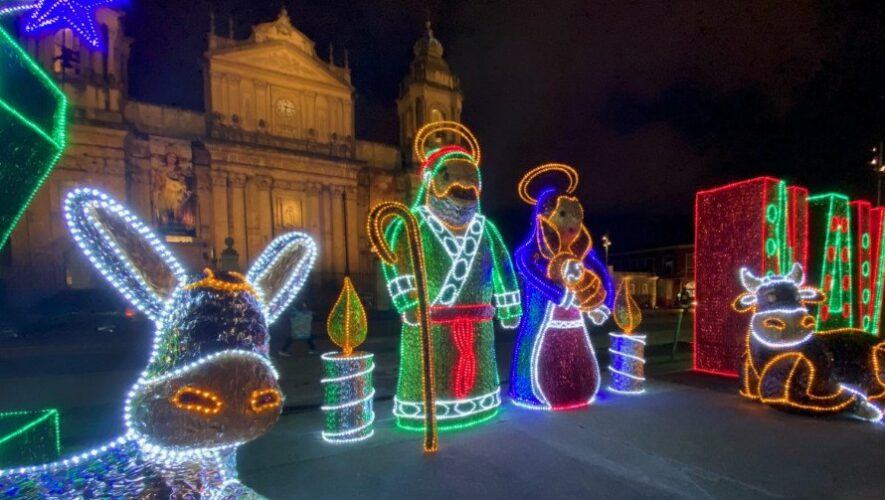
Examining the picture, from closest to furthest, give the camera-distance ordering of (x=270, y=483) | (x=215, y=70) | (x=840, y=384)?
(x=270, y=483) → (x=840, y=384) → (x=215, y=70)

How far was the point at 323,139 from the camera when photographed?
28.1 metres

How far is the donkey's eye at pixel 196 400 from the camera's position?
1665mm

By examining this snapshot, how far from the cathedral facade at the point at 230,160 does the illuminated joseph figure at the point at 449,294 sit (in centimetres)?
1539

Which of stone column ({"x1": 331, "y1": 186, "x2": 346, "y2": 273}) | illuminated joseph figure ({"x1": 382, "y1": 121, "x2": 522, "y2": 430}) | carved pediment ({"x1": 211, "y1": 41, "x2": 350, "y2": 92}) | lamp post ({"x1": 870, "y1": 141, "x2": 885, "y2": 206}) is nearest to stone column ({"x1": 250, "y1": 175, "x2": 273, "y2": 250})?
stone column ({"x1": 331, "y1": 186, "x2": 346, "y2": 273})

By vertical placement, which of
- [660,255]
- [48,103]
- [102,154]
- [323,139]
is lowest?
[660,255]

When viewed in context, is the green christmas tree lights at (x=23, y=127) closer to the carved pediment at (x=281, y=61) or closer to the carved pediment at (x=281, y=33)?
the carved pediment at (x=281, y=61)

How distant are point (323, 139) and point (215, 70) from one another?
703 centimetres

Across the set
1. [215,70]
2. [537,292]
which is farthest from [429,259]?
[215,70]

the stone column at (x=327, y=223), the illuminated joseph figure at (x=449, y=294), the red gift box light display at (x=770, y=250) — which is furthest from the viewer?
the stone column at (x=327, y=223)

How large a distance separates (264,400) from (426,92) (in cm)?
3135

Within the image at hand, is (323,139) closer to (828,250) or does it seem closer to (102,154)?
(102,154)

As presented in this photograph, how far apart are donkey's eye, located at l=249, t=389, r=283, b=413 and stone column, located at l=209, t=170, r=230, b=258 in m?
24.7

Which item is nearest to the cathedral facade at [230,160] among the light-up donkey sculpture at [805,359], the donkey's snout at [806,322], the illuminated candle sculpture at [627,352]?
the illuminated candle sculpture at [627,352]

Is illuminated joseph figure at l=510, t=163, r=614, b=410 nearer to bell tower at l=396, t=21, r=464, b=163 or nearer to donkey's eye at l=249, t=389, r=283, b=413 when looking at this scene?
donkey's eye at l=249, t=389, r=283, b=413
